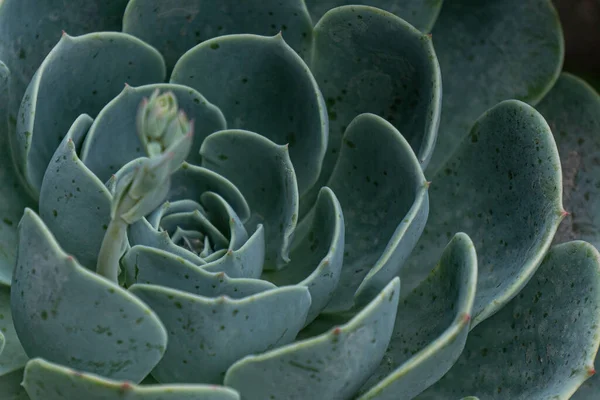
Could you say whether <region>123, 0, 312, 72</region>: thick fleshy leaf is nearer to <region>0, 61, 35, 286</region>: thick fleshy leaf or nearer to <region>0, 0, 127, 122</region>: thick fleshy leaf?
<region>0, 0, 127, 122</region>: thick fleshy leaf

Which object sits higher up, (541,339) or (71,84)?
(71,84)

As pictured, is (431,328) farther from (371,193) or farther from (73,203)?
(73,203)

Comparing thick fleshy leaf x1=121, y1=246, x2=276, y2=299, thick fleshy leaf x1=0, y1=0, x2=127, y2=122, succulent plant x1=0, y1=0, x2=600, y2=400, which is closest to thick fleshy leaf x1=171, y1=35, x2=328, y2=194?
succulent plant x1=0, y1=0, x2=600, y2=400

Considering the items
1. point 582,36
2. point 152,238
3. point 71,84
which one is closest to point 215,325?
point 152,238

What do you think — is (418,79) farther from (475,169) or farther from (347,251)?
(347,251)

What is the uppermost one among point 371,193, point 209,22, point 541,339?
point 209,22

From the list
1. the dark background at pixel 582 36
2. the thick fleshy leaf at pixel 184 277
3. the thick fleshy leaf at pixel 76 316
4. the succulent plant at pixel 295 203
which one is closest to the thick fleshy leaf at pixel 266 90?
the succulent plant at pixel 295 203
